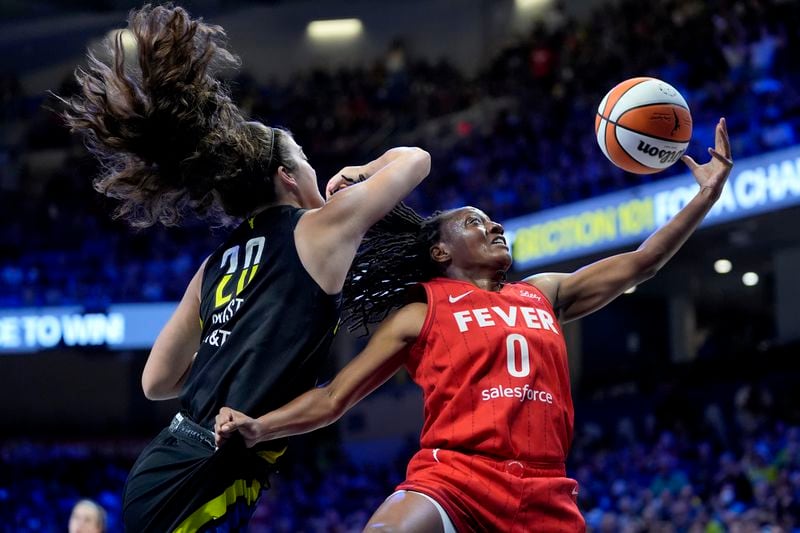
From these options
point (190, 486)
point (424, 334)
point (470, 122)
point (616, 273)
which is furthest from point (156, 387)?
point (470, 122)

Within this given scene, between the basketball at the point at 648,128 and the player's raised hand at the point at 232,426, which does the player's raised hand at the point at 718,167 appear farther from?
the player's raised hand at the point at 232,426

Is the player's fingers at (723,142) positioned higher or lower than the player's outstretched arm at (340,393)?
higher

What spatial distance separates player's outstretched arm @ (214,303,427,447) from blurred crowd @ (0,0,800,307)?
8.79 m

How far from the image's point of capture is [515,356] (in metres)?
3.51

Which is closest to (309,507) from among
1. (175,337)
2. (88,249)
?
(88,249)

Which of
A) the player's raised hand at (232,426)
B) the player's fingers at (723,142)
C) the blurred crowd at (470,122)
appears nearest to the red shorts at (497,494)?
the player's raised hand at (232,426)

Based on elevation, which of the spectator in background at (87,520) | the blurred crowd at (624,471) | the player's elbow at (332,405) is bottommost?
the blurred crowd at (624,471)

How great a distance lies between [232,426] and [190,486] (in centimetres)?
24

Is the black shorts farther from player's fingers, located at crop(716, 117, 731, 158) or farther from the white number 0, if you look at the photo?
player's fingers, located at crop(716, 117, 731, 158)

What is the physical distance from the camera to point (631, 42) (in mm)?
16172

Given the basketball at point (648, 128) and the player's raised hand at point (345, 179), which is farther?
the basketball at point (648, 128)

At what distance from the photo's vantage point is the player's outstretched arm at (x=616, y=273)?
3953 millimetres

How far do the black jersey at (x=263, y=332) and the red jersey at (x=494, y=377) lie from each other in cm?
54

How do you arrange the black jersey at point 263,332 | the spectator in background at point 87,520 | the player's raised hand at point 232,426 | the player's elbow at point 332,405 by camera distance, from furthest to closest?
Answer: 1. the spectator in background at point 87,520
2. the player's elbow at point 332,405
3. the black jersey at point 263,332
4. the player's raised hand at point 232,426
